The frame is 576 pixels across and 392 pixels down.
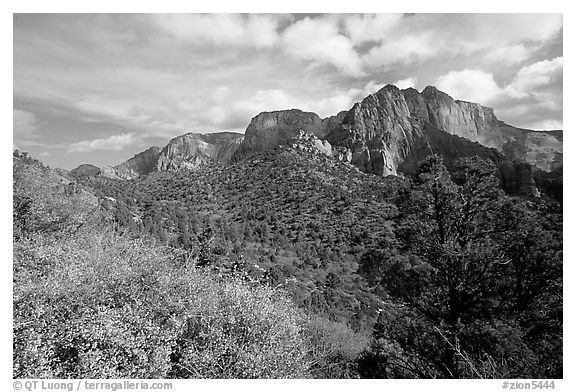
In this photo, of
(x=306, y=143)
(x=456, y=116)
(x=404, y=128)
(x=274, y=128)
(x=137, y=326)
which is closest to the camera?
(x=137, y=326)

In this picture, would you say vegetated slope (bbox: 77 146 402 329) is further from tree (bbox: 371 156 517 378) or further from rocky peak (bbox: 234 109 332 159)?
rocky peak (bbox: 234 109 332 159)

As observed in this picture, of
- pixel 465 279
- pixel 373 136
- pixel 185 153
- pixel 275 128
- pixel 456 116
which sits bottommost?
pixel 465 279

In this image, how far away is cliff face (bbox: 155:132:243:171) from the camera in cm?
7500

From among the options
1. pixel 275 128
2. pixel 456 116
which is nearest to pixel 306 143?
pixel 275 128

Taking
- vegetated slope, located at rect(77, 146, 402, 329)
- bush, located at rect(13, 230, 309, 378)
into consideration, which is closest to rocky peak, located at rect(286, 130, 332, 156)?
vegetated slope, located at rect(77, 146, 402, 329)

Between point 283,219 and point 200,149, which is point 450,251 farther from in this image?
point 200,149

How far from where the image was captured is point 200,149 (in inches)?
3391

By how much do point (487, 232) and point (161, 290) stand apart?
6744mm

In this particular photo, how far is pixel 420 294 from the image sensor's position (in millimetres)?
7816

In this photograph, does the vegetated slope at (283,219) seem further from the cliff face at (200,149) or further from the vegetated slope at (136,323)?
the cliff face at (200,149)

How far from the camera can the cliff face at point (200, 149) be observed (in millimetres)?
75000

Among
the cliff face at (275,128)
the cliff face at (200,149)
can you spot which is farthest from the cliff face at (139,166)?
the cliff face at (275,128)
